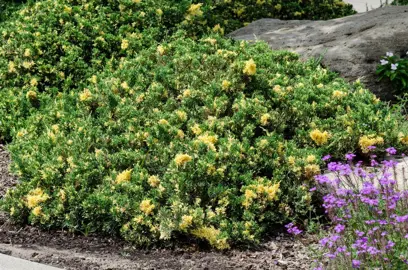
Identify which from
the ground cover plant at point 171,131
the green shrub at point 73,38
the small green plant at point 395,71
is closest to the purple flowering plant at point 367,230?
the ground cover plant at point 171,131

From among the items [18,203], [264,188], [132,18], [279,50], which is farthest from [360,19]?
[18,203]

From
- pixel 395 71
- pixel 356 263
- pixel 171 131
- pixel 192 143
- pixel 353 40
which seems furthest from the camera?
pixel 353 40

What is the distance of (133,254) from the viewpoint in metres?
4.93

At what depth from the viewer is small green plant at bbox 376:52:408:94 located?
277 inches

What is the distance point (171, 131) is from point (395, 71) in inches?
98.6

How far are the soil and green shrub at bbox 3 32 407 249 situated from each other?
0.09 m

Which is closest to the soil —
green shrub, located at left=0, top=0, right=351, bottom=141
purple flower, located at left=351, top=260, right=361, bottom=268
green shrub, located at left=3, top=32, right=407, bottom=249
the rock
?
green shrub, located at left=3, top=32, right=407, bottom=249

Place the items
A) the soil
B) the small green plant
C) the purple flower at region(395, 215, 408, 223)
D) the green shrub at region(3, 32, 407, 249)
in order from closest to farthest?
the purple flower at region(395, 215, 408, 223) < the soil < the green shrub at region(3, 32, 407, 249) < the small green plant

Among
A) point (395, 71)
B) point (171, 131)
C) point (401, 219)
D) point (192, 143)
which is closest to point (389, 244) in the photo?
point (401, 219)

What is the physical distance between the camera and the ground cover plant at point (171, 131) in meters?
5.11

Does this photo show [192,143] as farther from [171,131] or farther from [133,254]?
[133,254]

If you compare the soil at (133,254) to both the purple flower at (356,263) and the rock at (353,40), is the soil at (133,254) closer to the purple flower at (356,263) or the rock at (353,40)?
the purple flower at (356,263)

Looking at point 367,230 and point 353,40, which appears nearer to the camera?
point 367,230

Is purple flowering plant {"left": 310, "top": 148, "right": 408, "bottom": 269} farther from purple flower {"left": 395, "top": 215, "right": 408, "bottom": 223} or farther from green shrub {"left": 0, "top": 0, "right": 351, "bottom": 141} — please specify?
green shrub {"left": 0, "top": 0, "right": 351, "bottom": 141}
